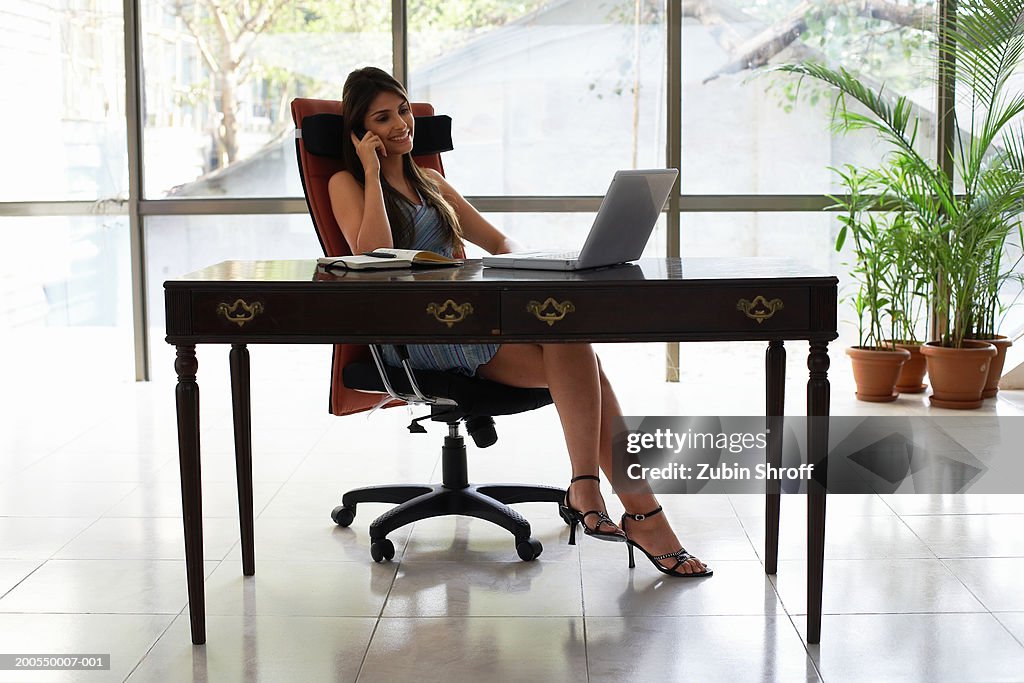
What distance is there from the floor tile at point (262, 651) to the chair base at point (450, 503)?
404mm

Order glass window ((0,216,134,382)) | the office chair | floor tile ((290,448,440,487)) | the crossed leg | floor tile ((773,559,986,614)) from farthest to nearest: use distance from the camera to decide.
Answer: glass window ((0,216,134,382)) → floor tile ((290,448,440,487)) → the office chair → the crossed leg → floor tile ((773,559,986,614))

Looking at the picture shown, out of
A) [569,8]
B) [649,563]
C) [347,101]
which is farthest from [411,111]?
[569,8]

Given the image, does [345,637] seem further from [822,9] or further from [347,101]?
[822,9]

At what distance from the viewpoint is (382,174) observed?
295 centimetres

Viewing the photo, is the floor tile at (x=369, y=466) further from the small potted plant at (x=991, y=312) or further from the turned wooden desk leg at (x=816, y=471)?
the small potted plant at (x=991, y=312)

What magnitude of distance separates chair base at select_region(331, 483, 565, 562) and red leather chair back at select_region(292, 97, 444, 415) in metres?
0.27

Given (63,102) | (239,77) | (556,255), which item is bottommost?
(556,255)

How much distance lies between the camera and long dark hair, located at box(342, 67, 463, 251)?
9.35 feet

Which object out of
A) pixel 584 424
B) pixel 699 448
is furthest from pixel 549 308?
pixel 699 448

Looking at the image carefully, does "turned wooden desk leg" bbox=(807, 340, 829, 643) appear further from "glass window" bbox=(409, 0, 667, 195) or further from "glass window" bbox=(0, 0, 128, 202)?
"glass window" bbox=(0, 0, 128, 202)

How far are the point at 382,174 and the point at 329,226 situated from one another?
19 cm

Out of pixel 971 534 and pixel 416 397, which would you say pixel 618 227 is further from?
pixel 971 534

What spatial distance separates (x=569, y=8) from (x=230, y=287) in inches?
126

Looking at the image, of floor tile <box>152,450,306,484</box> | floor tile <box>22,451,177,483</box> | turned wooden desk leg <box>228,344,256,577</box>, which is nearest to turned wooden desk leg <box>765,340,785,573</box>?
turned wooden desk leg <box>228,344,256,577</box>
